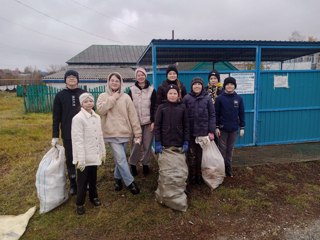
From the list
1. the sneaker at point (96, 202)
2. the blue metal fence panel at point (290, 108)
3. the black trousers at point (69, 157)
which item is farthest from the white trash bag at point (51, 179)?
the blue metal fence panel at point (290, 108)

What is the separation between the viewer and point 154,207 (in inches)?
133

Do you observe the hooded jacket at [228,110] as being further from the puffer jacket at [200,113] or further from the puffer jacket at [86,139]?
the puffer jacket at [86,139]

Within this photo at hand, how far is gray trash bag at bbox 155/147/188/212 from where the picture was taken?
10.7 feet

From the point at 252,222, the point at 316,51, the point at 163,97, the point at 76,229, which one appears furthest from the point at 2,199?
the point at 316,51

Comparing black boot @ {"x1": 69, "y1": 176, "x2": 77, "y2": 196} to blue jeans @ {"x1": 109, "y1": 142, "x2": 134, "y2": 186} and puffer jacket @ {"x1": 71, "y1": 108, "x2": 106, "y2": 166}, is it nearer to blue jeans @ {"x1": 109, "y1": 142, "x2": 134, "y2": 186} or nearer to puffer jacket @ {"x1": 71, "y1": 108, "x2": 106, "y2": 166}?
blue jeans @ {"x1": 109, "y1": 142, "x2": 134, "y2": 186}

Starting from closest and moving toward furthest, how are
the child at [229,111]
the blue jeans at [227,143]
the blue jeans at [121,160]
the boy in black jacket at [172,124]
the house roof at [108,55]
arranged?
the boy in black jacket at [172,124] < the blue jeans at [121,160] < the child at [229,111] < the blue jeans at [227,143] < the house roof at [108,55]

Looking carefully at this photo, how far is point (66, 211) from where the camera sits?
3.36 meters

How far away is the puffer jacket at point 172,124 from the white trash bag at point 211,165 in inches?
15.4

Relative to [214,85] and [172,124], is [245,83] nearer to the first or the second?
[214,85]

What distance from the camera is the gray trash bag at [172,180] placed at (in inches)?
129

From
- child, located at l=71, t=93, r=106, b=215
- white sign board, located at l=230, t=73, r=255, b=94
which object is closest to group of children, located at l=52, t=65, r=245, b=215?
child, located at l=71, t=93, r=106, b=215

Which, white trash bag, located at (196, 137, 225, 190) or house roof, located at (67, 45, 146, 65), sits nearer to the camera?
white trash bag, located at (196, 137, 225, 190)

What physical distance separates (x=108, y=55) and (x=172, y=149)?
29000 mm

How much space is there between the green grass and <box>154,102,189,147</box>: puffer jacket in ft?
2.96
